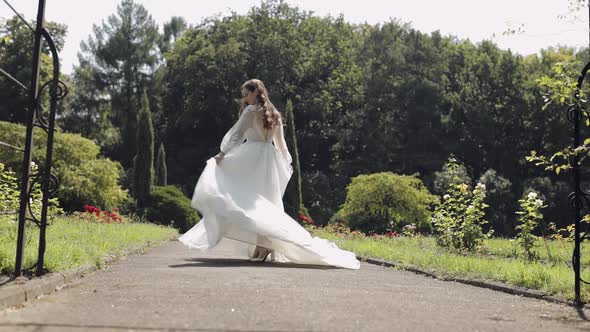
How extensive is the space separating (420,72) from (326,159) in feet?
26.2

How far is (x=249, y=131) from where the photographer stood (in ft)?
32.9

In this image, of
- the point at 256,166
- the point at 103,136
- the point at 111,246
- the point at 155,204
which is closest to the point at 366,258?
the point at 256,166

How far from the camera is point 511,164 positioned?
144 feet

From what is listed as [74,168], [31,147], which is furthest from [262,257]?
[74,168]

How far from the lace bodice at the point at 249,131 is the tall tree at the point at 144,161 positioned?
956 inches

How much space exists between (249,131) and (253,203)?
112 centimetres

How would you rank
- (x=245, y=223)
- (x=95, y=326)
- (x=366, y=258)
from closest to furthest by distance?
1. (x=95, y=326)
2. (x=245, y=223)
3. (x=366, y=258)

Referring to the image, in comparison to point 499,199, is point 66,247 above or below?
below

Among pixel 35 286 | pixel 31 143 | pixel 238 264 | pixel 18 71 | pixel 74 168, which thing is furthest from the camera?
pixel 18 71

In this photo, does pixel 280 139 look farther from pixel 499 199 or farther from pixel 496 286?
pixel 499 199

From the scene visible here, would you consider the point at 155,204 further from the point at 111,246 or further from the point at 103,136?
the point at 103,136

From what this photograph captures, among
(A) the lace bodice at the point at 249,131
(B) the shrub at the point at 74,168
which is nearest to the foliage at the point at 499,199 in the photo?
(B) the shrub at the point at 74,168

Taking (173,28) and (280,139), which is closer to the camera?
(280,139)

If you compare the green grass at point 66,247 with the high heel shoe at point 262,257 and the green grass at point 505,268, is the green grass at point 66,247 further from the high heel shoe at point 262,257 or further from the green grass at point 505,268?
the green grass at point 505,268
